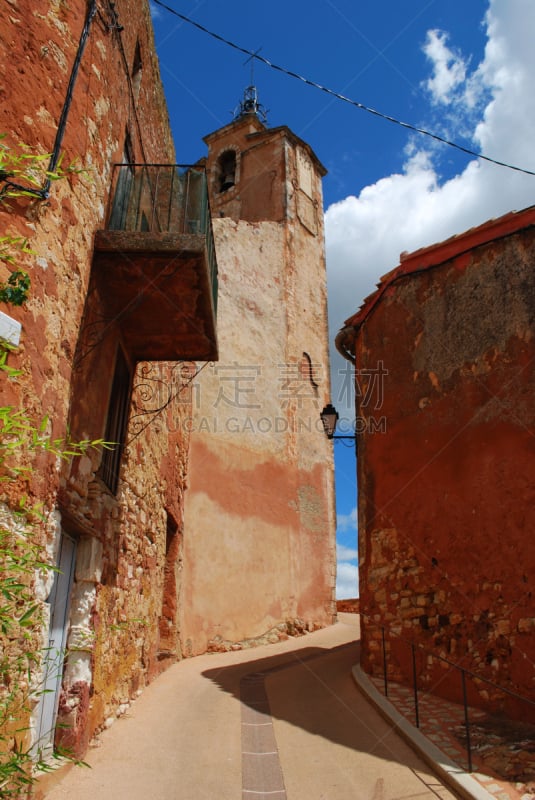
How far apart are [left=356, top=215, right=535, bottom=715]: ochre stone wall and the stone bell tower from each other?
4456 millimetres

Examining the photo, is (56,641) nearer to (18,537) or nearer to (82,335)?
(18,537)

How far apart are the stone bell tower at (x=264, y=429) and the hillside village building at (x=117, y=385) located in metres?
0.08

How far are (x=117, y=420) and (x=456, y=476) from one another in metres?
3.99

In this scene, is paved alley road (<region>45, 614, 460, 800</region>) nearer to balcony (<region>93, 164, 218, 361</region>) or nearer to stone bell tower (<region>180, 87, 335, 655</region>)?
stone bell tower (<region>180, 87, 335, 655</region>)

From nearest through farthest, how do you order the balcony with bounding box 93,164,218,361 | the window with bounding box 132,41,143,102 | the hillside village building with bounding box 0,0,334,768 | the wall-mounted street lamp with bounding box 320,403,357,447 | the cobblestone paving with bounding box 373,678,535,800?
the hillside village building with bounding box 0,0,334,768 → the cobblestone paving with bounding box 373,678,535,800 → the balcony with bounding box 93,164,218,361 → the window with bounding box 132,41,143,102 → the wall-mounted street lamp with bounding box 320,403,357,447

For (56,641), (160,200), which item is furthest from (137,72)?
(56,641)

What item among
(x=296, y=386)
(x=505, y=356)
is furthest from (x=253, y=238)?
(x=505, y=356)

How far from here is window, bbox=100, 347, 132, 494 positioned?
21.3 feet

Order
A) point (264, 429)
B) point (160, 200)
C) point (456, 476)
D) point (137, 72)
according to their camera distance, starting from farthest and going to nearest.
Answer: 1. point (264, 429)
2. point (137, 72)
3. point (456, 476)
4. point (160, 200)

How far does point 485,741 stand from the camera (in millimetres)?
5469

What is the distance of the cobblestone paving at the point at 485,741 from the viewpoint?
181 inches

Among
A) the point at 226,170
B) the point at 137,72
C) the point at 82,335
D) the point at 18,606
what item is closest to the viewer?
the point at 18,606

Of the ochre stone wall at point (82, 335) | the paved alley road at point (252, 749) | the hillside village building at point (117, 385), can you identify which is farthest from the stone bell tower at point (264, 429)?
the ochre stone wall at point (82, 335)

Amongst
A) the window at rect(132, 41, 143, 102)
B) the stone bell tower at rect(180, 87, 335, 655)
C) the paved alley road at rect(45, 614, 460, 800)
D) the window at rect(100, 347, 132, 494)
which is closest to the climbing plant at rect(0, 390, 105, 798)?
the paved alley road at rect(45, 614, 460, 800)
